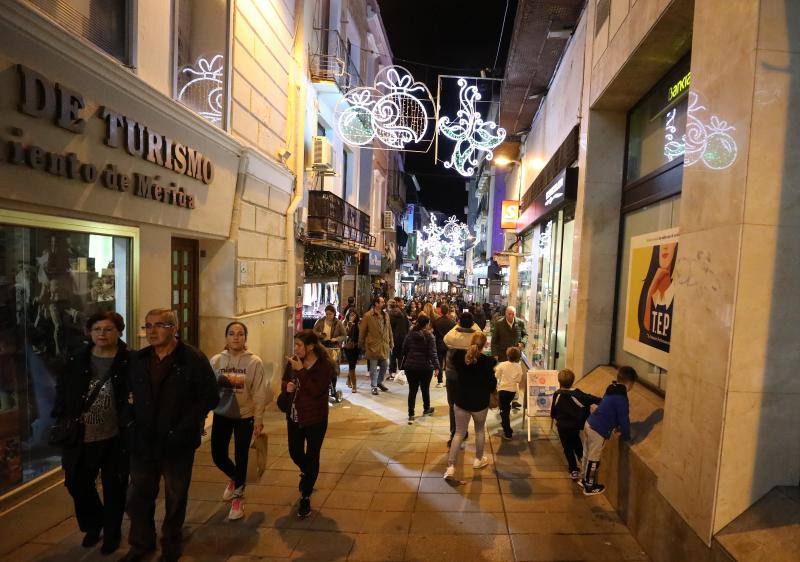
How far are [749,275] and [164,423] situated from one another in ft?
13.4

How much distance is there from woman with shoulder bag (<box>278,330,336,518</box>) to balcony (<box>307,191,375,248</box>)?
22.5 feet

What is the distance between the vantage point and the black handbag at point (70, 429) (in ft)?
→ 10.8

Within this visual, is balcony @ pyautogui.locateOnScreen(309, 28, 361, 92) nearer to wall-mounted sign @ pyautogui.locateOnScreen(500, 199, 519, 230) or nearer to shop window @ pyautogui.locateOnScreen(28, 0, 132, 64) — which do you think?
shop window @ pyautogui.locateOnScreen(28, 0, 132, 64)

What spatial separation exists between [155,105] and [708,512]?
6196 mm

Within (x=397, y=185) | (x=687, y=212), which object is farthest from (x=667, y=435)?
(x=397, y=185)

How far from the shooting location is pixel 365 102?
9.48 meters

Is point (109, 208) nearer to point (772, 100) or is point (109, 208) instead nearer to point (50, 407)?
point (50, 407)

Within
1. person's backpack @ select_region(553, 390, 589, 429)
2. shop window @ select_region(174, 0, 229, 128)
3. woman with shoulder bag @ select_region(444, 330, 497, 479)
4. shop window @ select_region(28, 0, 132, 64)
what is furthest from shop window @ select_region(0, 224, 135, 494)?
person's backpack @ select_region(553, 390, 589, 429)

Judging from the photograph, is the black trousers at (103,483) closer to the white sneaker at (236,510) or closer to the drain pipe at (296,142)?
the white sneaker at (236,510)

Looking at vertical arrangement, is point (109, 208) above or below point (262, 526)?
above

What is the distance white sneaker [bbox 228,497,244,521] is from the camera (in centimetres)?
412

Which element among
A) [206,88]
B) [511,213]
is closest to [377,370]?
[206,88]

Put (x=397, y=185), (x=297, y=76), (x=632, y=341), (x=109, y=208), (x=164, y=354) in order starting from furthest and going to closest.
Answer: (x=397, y=185), (x=297, y=76), (x=632, y=341), (x=109, y=208), (x=164, y=354)

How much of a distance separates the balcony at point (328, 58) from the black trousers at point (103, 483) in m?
8.83
